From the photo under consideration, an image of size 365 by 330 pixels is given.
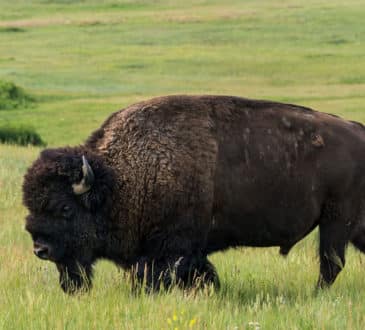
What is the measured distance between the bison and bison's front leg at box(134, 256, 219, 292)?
1 cm

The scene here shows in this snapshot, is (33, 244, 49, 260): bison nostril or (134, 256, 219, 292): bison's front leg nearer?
(33, 244, 49, 260): bison nostril

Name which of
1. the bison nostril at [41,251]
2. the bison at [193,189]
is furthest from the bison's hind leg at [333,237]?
the bison nostril at [41,251]

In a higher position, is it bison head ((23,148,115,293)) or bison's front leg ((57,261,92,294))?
bison head ((23,148,115,293))

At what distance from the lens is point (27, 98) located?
32.5 meters

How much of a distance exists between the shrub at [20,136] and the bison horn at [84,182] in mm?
15587

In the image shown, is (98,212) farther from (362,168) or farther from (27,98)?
(27,98)

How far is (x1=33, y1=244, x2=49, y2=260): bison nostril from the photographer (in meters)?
6.42

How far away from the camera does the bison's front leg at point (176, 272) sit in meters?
6.53

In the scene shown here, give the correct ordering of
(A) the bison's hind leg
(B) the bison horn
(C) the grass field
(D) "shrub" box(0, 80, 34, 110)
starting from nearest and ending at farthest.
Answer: (C) the grass field < (B) the bison horn < (A) the bison's hind leg < (D) "shrub" box(0, 80, 34, 110)

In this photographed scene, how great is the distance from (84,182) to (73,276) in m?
0.64

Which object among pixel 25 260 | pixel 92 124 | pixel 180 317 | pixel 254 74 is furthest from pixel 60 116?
pixel 180 317

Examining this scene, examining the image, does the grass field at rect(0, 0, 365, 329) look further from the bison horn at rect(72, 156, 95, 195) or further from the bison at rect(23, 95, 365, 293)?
the bison horn at rect(72, 156, 95, 195)

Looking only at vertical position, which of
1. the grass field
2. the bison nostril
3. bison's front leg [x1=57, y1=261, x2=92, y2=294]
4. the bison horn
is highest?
the bison horn

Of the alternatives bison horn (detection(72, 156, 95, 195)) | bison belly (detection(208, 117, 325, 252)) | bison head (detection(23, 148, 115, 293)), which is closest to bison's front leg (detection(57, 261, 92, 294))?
bison head (detection(23, 148, 115, 293))
